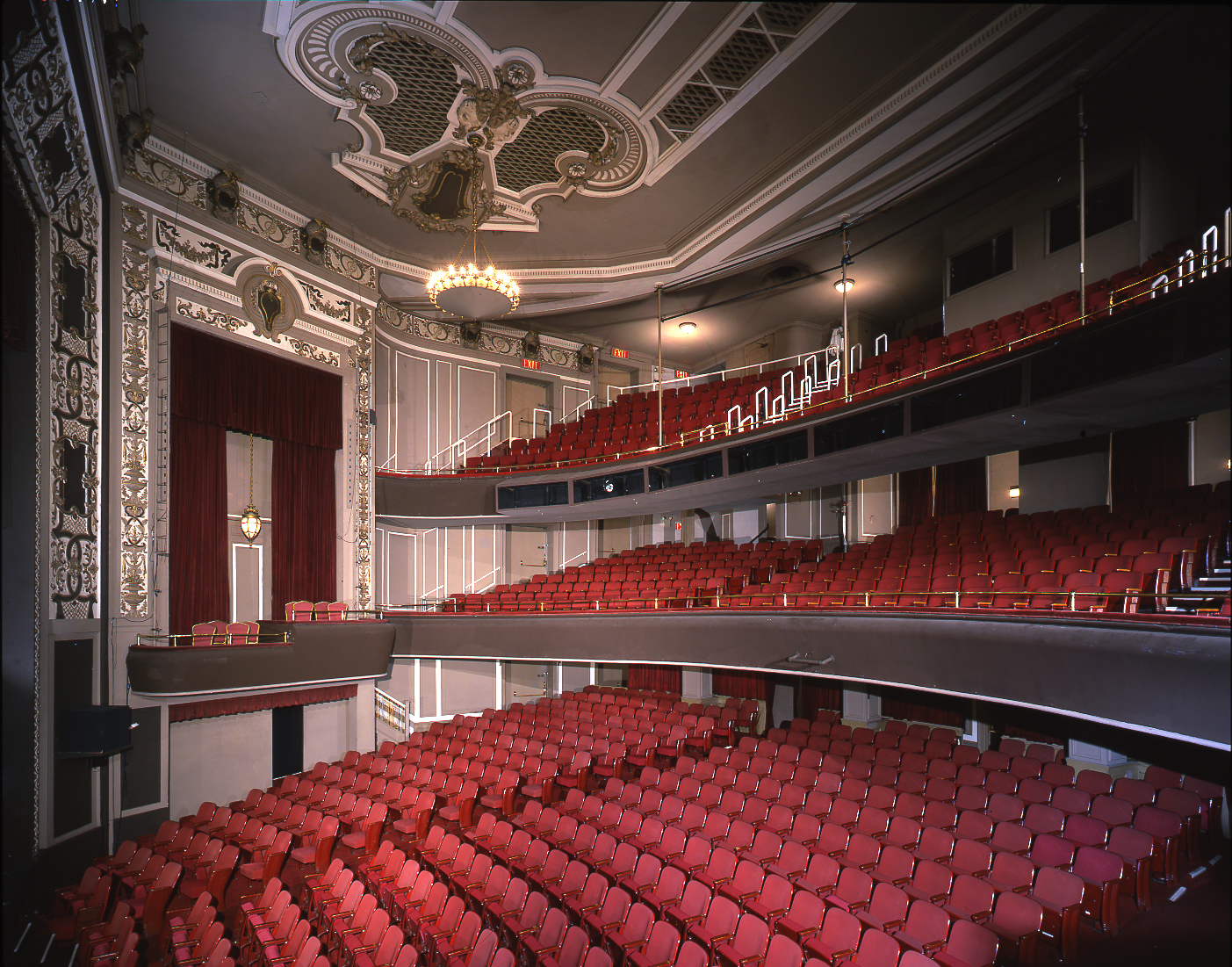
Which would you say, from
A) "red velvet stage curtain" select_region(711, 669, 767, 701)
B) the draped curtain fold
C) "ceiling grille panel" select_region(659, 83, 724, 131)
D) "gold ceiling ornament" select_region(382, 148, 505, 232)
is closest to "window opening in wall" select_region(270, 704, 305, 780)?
the draped curtain fold

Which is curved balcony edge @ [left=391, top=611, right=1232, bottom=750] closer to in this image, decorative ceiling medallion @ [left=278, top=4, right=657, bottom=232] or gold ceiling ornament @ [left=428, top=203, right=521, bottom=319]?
gold ceiling ornament @ [left=428, top=203, right=521, bottom=319]

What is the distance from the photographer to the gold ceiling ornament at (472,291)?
29.2 feet

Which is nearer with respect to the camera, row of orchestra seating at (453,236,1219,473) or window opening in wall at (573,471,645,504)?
row of orchestra seating at (453,236,1219,473)

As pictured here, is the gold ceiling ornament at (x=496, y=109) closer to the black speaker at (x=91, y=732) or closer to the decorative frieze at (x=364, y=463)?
the decorative frieze at (x=364, y=463)

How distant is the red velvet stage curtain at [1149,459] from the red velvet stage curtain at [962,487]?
2.57 metres

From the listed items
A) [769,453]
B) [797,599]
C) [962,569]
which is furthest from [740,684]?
[962,569]

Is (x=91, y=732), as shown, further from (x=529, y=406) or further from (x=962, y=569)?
(x=529, y=406)

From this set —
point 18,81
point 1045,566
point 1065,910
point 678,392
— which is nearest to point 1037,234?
point 1045,566

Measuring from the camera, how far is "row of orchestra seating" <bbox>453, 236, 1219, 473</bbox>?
6.23 metres

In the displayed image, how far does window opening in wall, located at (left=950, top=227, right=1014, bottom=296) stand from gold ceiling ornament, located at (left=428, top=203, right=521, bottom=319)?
18.4 feet

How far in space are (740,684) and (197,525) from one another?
26.0 ft

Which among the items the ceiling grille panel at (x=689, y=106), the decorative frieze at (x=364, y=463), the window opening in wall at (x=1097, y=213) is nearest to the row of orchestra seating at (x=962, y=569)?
the decorative frieze at (x=364, y=463)

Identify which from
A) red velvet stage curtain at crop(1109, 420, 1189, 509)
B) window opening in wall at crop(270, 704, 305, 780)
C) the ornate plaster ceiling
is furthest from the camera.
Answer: window opening in wall at crop(270, 704, 305, 780)

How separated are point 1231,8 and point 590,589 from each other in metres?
9.95
